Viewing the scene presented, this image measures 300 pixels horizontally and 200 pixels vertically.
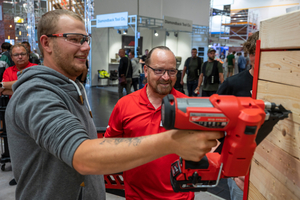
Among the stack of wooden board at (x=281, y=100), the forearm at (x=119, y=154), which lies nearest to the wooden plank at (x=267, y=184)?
the stack of wooden board at (x=281, y=100)

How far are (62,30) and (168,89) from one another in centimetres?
103

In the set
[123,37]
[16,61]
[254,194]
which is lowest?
[254,194]

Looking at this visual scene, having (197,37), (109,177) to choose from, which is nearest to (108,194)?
(109,177)

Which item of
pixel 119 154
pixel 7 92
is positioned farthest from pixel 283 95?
pixel 7 92

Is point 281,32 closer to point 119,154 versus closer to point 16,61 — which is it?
point 119,154

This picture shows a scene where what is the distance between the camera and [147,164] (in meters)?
1.75

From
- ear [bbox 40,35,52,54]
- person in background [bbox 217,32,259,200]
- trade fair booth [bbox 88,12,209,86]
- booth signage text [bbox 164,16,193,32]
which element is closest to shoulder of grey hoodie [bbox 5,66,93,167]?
ear [bbox 40,35,52,54]

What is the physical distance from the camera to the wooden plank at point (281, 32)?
1.00m

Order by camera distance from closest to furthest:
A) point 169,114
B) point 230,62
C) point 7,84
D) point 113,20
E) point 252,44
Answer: point 169,114
point 252,44
point 7,84
point 113,20
point 230,62

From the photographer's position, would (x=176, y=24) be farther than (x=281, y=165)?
Yes

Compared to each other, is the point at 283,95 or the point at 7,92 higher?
the point at 283,95

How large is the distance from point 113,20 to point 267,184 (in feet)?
35.8

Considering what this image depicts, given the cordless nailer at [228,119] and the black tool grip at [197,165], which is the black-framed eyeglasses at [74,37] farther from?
the black tool grip at [197,165]

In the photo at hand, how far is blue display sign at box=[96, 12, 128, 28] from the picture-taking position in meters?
10.6
